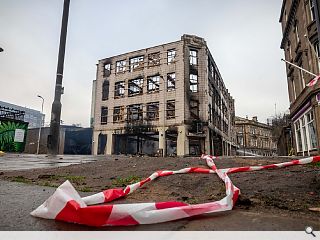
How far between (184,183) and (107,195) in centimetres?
140

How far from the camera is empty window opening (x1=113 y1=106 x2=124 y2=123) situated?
98.1 feet

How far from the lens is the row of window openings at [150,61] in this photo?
2853 cm

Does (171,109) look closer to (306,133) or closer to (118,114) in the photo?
(118,114)

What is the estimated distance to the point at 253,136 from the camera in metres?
65.7

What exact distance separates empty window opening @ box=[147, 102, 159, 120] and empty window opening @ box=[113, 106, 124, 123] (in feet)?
12.2

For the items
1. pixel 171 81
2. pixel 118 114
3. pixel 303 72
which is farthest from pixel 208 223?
pixel 118 114

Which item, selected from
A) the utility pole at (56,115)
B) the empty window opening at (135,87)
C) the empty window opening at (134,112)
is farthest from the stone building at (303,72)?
the empty window opening at (135,87)

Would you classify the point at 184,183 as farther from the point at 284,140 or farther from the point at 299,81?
the point at 284,140

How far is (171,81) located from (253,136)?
45.6 metres

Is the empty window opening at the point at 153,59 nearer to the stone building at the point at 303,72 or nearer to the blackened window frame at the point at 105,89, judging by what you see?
the blackened window frame at the point at 105,89

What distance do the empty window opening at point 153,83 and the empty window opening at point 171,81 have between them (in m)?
1.35

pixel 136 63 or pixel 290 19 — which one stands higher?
pixel 136 63
